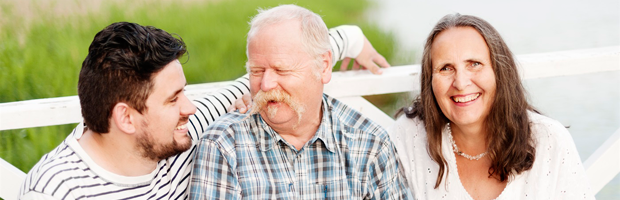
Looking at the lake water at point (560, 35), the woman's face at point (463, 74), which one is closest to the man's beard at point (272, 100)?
the woman's face at point (463, 74)

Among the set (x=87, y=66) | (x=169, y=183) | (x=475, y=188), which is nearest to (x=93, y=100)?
(x=87, y=66)

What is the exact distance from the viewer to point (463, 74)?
1776 millimetres

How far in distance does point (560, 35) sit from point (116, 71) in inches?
169

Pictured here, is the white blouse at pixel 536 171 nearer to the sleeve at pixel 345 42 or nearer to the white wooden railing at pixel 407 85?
the white wooden railing at pixel 407 85

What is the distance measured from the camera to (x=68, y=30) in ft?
11.0

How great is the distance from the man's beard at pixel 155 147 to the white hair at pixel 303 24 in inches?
13.4

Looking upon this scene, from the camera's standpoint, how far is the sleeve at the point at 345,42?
84.0 inches

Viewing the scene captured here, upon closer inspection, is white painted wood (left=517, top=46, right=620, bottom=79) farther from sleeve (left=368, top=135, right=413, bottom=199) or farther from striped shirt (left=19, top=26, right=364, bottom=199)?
striped shirt (left=19, top=26, right=364, bottom=199)

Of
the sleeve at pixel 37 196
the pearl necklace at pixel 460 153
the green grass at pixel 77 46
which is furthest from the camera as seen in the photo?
the green grass at pixel 77 46

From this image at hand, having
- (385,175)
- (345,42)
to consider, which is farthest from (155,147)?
(345,42)

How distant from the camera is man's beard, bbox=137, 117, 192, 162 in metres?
1.52

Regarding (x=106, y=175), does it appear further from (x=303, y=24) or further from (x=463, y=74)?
(x=463, y=74)

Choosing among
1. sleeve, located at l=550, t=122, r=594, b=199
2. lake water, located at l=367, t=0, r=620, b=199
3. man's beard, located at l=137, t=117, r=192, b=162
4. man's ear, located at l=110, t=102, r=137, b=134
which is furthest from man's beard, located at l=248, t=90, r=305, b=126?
lake water, located at l=367, t=0, r=620, b=199

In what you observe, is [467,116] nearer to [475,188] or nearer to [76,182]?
[475,188]
